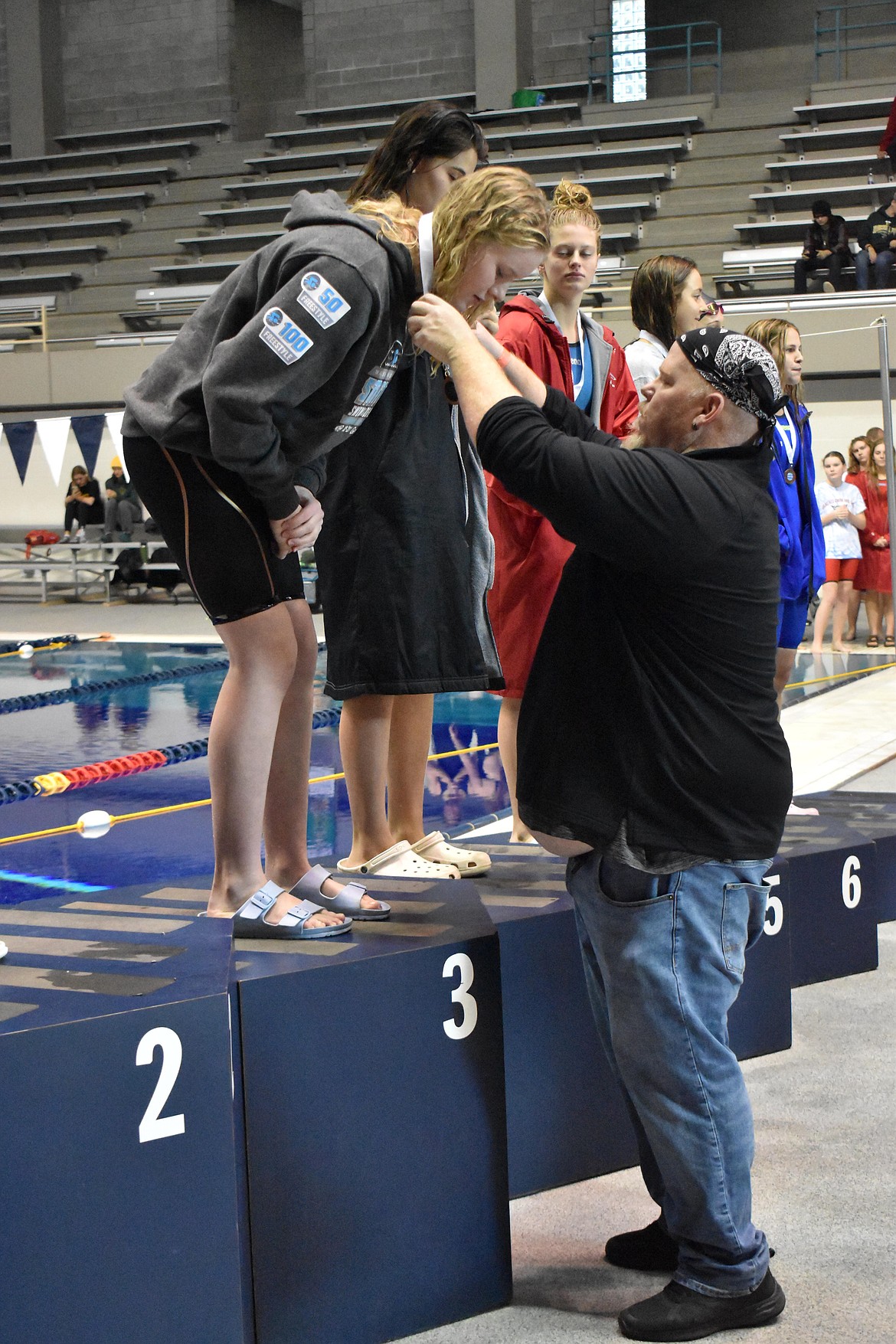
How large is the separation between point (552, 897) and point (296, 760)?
1.59ft

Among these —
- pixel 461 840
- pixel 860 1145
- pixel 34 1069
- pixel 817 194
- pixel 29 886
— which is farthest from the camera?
pixel 817 194

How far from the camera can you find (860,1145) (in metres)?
2.21

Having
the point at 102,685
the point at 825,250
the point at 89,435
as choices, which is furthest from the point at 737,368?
the point at 89,435

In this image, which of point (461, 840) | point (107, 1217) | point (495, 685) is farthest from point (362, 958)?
point (461, 840)

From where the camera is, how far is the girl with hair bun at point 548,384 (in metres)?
2.98

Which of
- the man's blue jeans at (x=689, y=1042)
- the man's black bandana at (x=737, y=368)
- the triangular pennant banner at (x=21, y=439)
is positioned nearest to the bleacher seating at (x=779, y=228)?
the triangular pennant banner at (x=21, y=439)

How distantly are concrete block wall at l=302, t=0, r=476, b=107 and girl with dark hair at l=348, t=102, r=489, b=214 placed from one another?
17.9 m

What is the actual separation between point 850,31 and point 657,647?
19.0 m

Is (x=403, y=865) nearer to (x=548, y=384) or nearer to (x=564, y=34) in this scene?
(x=548, y=384)

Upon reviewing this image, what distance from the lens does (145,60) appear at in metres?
20.2

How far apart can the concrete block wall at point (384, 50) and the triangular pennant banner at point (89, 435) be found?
8168mm

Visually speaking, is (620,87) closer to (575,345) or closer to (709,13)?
(709,13)

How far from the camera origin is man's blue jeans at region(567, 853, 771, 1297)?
169 cm

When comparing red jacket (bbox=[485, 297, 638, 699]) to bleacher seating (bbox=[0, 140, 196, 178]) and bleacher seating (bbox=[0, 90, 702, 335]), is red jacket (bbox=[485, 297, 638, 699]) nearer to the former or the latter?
bleacher seating (bbox=[0, 90, 702, 335])
